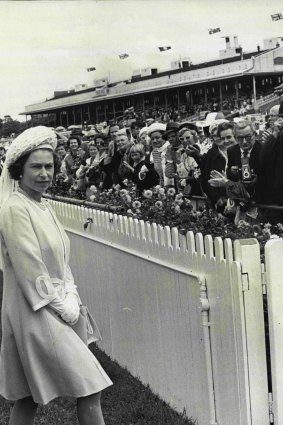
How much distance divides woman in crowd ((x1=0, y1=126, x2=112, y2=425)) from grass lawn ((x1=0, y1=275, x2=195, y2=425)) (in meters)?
1.21

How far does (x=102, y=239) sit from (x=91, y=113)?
7482 cm

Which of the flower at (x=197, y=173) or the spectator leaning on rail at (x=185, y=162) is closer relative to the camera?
the flower at (x=197, y=173)

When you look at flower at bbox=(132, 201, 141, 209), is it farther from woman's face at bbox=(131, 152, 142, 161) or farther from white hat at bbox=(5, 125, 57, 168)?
white hat at bbox=(5, 125, 57, 168)

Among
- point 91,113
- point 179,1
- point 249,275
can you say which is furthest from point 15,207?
point 91,113

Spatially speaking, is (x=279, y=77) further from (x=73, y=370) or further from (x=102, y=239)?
(x=73, y=370)

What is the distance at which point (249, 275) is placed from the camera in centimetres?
400

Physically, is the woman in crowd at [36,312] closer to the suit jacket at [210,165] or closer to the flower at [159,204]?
the flower at [159,204]

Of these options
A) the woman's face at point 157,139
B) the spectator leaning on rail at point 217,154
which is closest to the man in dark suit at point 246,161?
the spectator leaning on rail at point 217,154

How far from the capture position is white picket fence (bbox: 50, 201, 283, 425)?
403 cm

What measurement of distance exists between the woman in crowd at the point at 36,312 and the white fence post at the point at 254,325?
758 millimetres

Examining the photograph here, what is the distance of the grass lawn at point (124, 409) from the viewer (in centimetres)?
508

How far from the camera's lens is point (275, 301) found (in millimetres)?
3936

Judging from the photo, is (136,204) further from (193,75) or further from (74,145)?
(193,75)

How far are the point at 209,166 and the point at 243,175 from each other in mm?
1143
